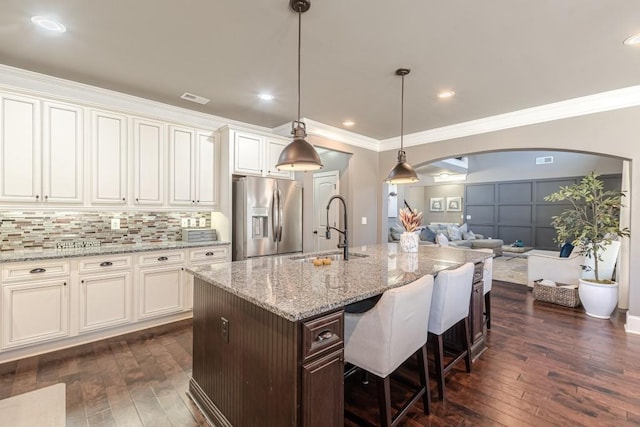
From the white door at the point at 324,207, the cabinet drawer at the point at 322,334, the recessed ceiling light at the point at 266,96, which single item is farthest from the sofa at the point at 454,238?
the cabinet drawer at the point at 322,334

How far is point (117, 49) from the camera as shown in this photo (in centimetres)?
251

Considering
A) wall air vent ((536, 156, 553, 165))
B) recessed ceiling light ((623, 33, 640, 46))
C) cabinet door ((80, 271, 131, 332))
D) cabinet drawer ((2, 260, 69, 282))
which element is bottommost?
cabinet door ((80, 271, 131, 332))

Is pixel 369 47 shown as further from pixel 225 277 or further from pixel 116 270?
pixel 116 270

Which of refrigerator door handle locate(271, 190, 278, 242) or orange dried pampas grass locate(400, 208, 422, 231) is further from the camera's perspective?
refrigerator door handle locate(271, 190, 278, 242)

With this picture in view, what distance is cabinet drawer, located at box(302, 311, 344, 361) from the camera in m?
1.34

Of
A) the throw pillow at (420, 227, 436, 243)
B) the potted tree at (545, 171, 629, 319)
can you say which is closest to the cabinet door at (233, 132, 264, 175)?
the potted tree at (545, 171, 629, 319)

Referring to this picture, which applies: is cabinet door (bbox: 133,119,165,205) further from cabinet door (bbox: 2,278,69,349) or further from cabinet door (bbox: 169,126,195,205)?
cabinet door (bbox: 2,278,69,349)

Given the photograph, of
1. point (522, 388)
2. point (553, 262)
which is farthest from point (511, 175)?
point (522, 388)

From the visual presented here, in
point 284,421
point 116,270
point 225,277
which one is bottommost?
point 284,421

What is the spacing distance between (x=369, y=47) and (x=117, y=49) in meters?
2.09

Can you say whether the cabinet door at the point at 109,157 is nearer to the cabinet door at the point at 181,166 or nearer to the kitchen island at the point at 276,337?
the cabinet door at the point at 181,166

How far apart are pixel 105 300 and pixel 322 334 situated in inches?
110

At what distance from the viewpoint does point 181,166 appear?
3789 millimetres

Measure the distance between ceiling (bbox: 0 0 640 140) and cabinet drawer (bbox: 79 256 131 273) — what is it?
71.6 inches
